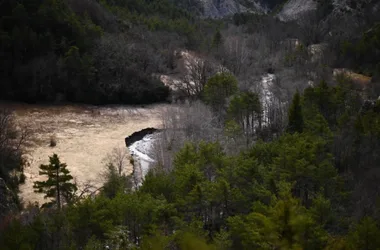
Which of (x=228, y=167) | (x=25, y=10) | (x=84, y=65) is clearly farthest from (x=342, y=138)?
(x=25, y=10)

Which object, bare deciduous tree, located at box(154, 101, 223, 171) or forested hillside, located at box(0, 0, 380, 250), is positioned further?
bare deciduous tree, located at box(154, 101, 223, 171)

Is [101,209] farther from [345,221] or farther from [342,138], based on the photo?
[342,138]

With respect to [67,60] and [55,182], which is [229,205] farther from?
[67,60]

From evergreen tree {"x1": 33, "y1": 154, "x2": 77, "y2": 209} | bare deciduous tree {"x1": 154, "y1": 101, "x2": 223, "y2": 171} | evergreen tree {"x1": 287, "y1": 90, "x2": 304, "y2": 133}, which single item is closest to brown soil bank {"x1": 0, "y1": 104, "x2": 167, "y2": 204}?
bare deciduous tree {"x1": 154, "y1": 101, "x2": 223, "y2": 171}

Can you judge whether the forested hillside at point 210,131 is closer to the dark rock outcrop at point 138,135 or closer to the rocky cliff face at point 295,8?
the dark rock outcrop at point 138,135

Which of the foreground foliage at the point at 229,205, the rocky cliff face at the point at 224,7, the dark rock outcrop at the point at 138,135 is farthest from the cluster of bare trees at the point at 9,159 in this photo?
the rocky cliff face at the point at 224,7

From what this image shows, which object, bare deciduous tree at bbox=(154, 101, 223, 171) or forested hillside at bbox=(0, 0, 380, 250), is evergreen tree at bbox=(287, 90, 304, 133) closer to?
forested hillside at bbox=(0, 0, 380, 250)

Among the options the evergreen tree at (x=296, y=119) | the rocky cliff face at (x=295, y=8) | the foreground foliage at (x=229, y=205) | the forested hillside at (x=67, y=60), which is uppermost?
the rocky cliff face at (x=295, y=8)

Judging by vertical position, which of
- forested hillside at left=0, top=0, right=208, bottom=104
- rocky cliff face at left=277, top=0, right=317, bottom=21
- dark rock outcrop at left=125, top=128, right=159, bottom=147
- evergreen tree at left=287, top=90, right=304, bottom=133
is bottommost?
dark rock outcrop at left=125, top=128, right=159, bottom=147
